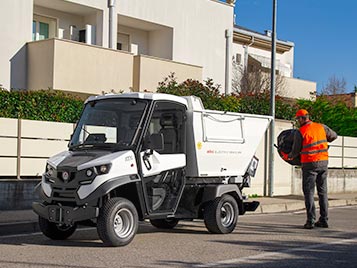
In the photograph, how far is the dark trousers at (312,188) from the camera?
11336mm

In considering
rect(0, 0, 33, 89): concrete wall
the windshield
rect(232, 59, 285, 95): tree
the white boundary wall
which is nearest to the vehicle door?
the windshield

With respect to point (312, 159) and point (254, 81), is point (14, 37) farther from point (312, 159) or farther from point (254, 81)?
point (254, 81)

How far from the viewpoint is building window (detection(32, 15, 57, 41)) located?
2125cm

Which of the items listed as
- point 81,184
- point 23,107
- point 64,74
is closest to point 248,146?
point 81,184

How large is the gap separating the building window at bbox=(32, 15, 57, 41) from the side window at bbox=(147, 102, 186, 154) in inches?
485

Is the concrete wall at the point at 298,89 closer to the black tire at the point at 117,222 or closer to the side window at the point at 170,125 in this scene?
the side window at the point at 170,125

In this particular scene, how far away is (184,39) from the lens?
24.3m

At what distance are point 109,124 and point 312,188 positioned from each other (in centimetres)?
405

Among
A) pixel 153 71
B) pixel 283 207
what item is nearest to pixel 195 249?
pixel 283 207

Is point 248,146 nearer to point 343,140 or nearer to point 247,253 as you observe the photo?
point 247,253

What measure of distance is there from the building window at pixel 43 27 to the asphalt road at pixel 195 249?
11574 millimetres

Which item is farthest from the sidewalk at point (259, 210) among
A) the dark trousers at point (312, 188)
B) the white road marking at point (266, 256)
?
the white road marking at point (266, 256)

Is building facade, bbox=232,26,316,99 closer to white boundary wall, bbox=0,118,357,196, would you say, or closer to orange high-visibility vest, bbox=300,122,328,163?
orange high-visibility vest, bbox=300,122,328,163

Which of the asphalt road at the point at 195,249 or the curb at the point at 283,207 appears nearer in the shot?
the asphalt road at the point at 195,249
